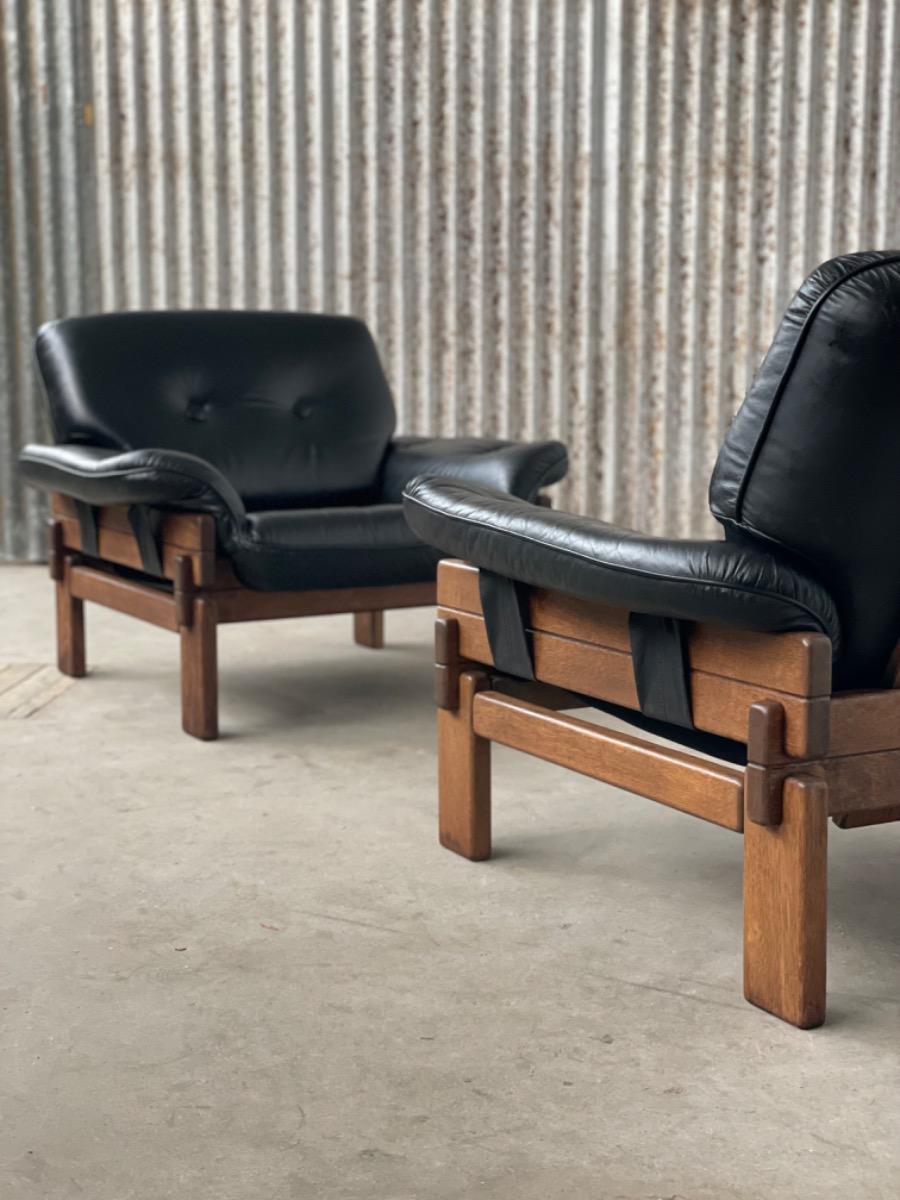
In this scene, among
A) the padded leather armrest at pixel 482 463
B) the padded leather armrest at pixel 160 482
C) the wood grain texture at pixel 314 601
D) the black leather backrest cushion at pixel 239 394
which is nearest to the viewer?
the padded leather armrest at pixel 160 482

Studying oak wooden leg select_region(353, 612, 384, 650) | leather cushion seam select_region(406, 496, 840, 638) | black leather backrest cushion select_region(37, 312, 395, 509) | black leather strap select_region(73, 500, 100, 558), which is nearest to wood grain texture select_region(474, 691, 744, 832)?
leather cushion seam select_region(406, 496, 840, 638)

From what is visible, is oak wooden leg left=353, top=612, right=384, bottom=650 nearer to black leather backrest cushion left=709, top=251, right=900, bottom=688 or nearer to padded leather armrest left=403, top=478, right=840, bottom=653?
padded leather armrest left=403, top=478, right=840, bottom=653

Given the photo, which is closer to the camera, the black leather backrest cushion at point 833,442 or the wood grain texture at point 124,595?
the black leather backrest cushion at point 833,442

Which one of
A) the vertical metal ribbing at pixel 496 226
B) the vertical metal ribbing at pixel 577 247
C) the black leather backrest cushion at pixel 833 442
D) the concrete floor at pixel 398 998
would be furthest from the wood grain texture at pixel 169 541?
the vertical metal ribbing at pixel 577 247

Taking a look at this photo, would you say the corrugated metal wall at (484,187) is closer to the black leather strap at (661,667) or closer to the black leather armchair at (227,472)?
the black leather armchair at (227,472)

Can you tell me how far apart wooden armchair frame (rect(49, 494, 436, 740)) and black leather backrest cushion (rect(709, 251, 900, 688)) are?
1.59 metres

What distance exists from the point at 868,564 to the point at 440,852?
0.95m

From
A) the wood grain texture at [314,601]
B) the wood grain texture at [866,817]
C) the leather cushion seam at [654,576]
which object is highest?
the leather cushion seam at [654,576]

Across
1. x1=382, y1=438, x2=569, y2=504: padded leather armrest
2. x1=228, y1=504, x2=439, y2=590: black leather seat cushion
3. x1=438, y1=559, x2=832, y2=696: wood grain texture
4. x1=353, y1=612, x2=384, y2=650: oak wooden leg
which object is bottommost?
x1=353, y1=612, x2=384, y2=650: oak wooden leg

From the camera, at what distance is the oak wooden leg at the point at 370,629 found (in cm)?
421

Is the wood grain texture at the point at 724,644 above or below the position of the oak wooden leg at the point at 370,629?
above

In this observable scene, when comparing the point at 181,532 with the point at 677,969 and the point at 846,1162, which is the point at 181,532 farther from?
the point at 846,1162

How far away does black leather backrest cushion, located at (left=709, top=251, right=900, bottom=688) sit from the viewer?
1694 millimetres

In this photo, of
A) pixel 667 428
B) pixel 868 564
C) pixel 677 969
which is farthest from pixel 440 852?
pixel 667 428
